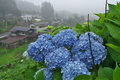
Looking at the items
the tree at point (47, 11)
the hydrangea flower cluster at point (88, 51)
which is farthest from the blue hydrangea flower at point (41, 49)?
the tree at point (47, 11)

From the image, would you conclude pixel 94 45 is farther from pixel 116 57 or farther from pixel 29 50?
pixel 29 50

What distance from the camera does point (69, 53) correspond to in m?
0.64

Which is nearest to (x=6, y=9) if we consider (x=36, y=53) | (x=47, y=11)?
(x=47, y=11)

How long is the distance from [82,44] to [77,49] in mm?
32

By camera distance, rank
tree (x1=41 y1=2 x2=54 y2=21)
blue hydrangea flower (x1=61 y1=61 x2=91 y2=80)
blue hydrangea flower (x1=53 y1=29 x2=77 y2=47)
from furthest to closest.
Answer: tree (x1=41 y1=2 x2=54 y2=21) → blue hydrangea flower (x1=53 y1=29 x2=77 y2=47) → blue hydrangea flower (x1=61 y1=61 x2=91 y2=80)

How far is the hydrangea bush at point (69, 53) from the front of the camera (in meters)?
0.56

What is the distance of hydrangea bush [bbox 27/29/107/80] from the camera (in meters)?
0.56

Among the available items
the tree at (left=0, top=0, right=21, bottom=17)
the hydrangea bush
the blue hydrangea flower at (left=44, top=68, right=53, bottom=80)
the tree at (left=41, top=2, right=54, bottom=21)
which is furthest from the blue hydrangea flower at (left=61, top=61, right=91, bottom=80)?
the tree at (left=41, top=2, right=54, bottom=21)

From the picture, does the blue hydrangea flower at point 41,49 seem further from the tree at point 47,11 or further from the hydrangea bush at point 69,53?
the tree at point 47,11

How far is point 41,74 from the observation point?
598 millimetres

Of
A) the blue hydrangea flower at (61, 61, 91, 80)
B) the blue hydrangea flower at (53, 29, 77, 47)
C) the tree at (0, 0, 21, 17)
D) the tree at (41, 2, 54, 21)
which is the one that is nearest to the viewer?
the blue hydrangea flower at (61, 61, 91, 80)

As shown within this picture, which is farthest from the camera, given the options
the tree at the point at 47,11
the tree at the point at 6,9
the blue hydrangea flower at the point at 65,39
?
the tree at the point at 47,11

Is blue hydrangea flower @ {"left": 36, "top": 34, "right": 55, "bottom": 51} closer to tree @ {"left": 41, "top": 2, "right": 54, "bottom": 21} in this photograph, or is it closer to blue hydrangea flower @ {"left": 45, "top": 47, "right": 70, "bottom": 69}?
blue hydrangea flower @ {"left": 45, "top": 47, "right": 70, "bottom": 69}

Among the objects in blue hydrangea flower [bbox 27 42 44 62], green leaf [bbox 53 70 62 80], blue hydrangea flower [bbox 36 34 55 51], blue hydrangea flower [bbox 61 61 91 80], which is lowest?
green leaf [bbox 53 70 62 80]
